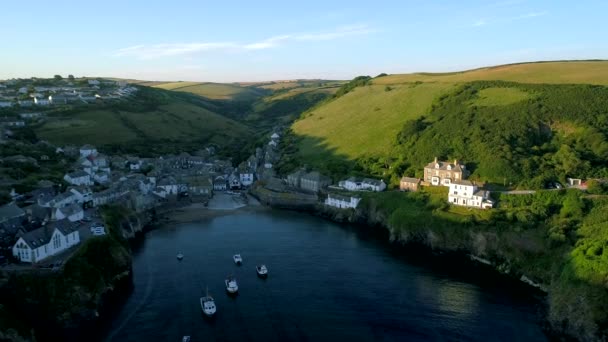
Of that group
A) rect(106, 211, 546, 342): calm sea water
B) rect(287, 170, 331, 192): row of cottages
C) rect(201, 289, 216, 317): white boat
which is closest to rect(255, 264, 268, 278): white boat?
rect(106, 211, 546, 342): calm sea water

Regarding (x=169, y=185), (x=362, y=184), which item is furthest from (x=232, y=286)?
(x=169, y=185)

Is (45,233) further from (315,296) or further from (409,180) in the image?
(409,180)

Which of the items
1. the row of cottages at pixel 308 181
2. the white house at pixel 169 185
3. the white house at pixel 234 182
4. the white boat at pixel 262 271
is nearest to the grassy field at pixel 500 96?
the row of cottages at pixel 308 181

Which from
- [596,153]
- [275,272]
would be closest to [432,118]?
[596,153]

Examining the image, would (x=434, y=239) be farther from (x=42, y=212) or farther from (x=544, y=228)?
(x=42, y=212)

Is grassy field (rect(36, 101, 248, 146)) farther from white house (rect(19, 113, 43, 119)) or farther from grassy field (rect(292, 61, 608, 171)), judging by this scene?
grassy field (rect(292, 61, 608, 171))
